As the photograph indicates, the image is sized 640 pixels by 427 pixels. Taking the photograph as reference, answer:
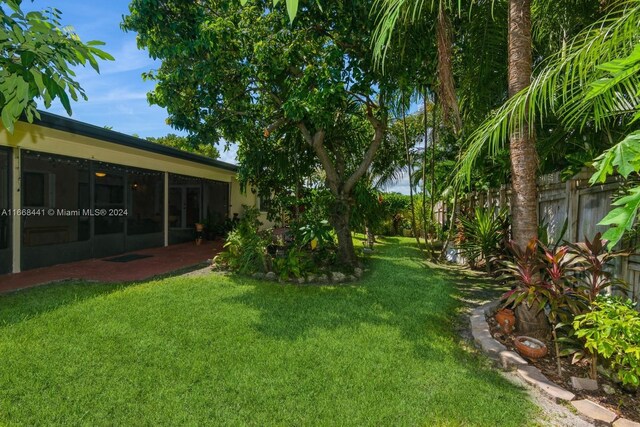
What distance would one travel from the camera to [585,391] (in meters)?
3.09

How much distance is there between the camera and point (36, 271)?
23.9 ft

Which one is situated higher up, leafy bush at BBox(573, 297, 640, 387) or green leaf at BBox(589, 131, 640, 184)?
green leaf at BBox(589, 131, 640, 184)

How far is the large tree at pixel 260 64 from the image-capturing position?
19.8ft

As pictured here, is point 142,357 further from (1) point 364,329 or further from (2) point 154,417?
(1) point 364,329

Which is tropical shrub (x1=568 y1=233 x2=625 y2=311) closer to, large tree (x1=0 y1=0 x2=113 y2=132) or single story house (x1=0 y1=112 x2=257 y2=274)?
large tree (x1=0 y1=0 x2=113 y2=132)

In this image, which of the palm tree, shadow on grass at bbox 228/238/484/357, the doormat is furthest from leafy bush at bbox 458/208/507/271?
the doormat

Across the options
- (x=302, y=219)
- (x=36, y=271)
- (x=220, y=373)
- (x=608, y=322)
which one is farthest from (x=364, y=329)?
(x=36, y=271)

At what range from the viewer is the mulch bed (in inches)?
113

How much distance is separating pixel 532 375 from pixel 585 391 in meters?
0.44

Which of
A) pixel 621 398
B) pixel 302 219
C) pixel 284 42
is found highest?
pixel 284 42

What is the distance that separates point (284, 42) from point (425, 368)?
229 inches

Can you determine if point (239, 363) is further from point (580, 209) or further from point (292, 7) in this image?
point (580, 209)

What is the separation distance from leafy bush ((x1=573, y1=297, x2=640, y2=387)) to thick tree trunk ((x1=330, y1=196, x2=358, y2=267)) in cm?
518

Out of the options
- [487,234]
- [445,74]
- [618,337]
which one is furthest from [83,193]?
[618,337]
